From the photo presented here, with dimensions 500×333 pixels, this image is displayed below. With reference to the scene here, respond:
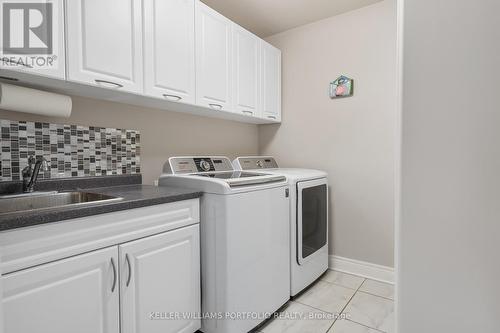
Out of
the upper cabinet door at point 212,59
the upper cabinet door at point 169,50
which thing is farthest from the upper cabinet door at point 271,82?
the upper cabinet door at point 169,50

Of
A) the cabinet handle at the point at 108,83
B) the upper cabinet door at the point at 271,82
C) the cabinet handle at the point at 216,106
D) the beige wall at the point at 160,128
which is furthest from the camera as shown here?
the upper cabinet door at the point at 271,82

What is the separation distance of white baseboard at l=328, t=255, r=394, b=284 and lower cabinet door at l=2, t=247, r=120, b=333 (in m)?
2.01

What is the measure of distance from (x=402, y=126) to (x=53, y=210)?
3.76 feet

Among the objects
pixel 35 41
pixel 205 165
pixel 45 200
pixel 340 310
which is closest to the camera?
pixel 35 41

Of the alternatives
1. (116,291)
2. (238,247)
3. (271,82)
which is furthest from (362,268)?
(116,291)

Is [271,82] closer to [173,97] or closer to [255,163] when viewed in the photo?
[255,163]

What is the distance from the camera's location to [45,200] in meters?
A: 1.39

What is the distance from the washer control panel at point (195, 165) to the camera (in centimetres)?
186

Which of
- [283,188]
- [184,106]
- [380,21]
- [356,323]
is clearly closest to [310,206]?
[283,188]

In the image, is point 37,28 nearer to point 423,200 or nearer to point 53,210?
point 53,210

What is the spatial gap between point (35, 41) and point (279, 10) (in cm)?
192

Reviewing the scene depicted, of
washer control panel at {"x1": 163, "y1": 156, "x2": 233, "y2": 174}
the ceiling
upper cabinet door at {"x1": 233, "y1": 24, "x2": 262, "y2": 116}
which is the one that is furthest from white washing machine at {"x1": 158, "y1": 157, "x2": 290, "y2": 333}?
the ceiling

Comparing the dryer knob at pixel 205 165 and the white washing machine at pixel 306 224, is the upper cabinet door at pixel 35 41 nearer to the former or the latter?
the dryer knob at pixel 205 165

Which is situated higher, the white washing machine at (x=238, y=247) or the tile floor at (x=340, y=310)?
the white washing machine at (x=238, y=247)
